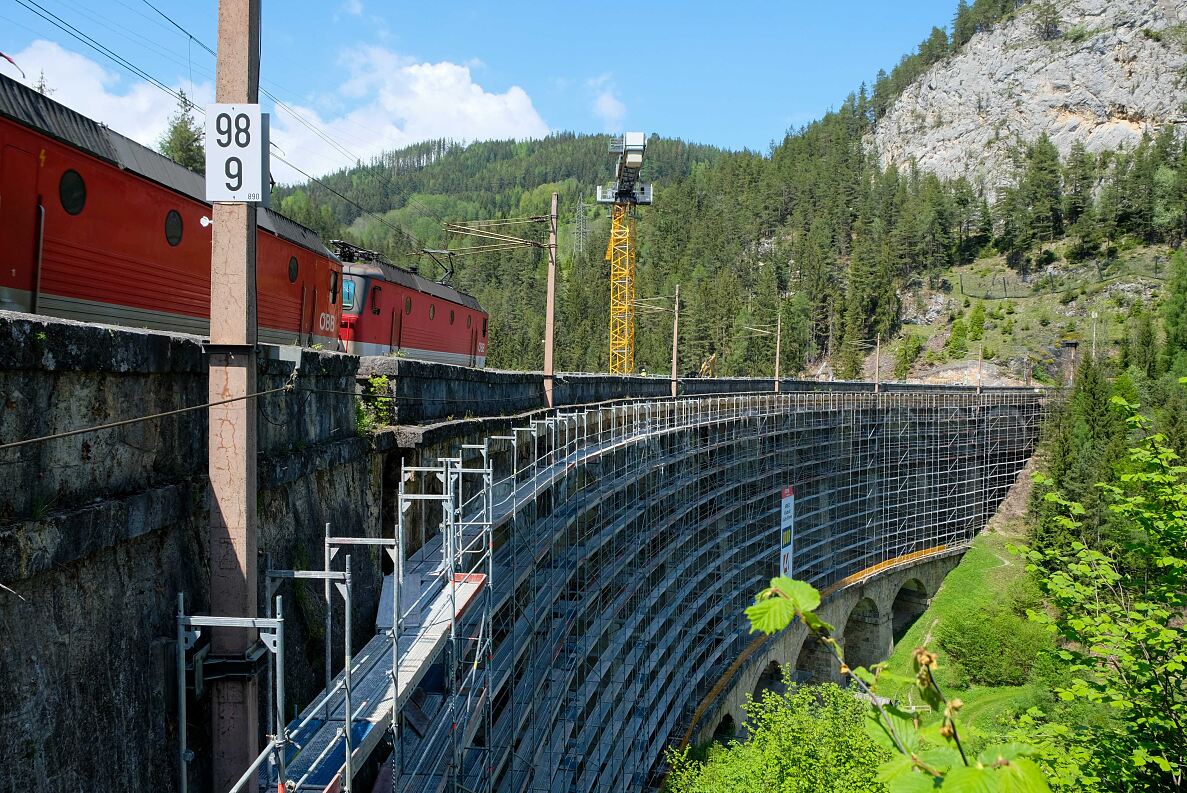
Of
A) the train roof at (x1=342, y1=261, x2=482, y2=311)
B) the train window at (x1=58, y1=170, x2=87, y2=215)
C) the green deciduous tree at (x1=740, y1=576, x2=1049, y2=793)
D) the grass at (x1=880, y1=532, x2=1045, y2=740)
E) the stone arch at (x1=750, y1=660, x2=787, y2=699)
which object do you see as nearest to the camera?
the green deciduous tree at (x1=740, y1=576, x2=1049, y2=793)

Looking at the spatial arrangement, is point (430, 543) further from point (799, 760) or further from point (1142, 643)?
point (799, 760)

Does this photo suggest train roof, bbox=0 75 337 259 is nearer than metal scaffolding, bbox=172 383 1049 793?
Yes

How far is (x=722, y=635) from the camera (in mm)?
25875

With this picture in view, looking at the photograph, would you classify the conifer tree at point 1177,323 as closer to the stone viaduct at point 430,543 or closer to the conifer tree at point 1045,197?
the conifer tree at point 1045,197

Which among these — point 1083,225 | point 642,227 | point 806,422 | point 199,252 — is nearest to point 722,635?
point 806,422

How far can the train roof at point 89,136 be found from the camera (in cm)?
602

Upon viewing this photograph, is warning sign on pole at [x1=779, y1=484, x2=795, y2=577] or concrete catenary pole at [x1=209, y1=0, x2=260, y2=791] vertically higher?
concrete catenary pole at [x1=209, y1=0, x2=260, y2=791]

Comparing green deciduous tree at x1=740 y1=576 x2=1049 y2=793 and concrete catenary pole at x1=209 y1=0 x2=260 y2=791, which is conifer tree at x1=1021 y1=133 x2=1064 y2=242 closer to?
concrete catenary pole at x1=209 y1=0 x2=260 y2=791

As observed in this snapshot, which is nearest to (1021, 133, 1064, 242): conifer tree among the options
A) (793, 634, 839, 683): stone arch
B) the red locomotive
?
(793, 634, 839, 683): stone arch

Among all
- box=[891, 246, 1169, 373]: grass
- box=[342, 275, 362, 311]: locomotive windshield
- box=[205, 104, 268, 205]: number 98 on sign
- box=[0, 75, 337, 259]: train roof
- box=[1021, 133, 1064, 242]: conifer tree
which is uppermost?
box=[1021, 133, 1064, 242]: conifer tree

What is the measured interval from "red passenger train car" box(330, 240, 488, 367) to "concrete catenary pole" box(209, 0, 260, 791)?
1154 cm

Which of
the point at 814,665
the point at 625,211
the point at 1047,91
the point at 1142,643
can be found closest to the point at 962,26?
the point at 1047,91

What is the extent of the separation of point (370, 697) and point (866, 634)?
3639 centimetres

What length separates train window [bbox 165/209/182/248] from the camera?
8203 millimetres
